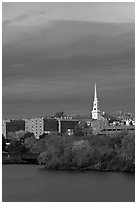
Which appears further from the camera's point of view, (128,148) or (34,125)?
(34,125)

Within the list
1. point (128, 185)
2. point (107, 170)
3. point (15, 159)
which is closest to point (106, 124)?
point (15, 159)

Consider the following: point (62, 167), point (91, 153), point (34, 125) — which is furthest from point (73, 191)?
point (34, 125)

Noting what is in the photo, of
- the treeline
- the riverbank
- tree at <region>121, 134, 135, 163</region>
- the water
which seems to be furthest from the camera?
the treeline

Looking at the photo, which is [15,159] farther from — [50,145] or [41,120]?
[41,120]

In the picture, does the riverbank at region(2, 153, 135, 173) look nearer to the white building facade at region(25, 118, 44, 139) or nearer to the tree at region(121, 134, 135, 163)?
the tree at region(121, 134, 135, 163)

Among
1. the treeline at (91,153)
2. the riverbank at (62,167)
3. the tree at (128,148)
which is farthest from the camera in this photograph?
the treeline at (91,153)

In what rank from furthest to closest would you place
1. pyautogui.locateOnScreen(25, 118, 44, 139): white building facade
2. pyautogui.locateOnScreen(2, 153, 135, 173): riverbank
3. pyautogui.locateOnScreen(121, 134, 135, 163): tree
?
1. pyautogui.locateOnScreen(25, 118, 44, 139): white building facade
2. pyautogui.locateOnScreen(2, 153, 135, 173): riverbank
3. pyautogui.locateOnScreen(121, 134, 135, 163): tree

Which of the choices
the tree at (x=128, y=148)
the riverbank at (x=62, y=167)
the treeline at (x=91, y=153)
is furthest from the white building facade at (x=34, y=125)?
the tree at (x=128, y=148)

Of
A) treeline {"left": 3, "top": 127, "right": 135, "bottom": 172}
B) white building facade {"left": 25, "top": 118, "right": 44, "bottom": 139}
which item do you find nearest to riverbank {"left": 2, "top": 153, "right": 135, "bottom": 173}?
treeline {"left": 3, "top": 127, "right": 135, "bottom": 172}

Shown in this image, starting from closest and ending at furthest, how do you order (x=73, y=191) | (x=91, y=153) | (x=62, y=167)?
(x=73, y=191)
(x=91, y=153)
(x=62, y=167)

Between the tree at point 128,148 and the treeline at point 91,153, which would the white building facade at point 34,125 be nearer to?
the treeline at point 91,153

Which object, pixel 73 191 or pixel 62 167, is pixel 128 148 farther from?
pixel 73 191

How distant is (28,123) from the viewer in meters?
19.6

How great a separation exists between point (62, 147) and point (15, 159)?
275cm
